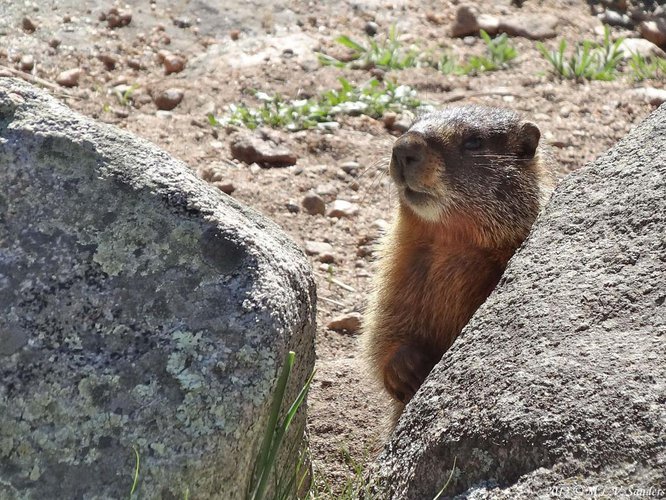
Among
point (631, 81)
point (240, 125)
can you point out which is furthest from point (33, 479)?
point (631, 81)

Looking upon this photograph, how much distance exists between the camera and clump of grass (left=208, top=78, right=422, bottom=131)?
5926mm

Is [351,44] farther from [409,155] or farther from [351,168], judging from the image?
[409,155]

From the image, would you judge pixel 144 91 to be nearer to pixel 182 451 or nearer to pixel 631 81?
pixel 631 81

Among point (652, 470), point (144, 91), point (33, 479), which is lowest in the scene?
point (144, 91)

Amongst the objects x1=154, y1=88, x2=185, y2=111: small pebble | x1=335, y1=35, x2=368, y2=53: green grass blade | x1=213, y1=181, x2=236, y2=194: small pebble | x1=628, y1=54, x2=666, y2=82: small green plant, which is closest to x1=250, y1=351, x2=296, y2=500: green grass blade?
x1=213, y1=181, x2=236, y2=194: small pebble

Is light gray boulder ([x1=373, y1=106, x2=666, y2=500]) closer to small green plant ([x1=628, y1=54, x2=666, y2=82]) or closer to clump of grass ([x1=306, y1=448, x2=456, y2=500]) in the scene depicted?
clump of grass ([x1=306, y1=448, x2=456, y2=500])

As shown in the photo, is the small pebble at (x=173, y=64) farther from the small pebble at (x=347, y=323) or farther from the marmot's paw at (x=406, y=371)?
the marmot's paw at (x=406, y=371)

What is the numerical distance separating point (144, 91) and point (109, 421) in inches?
159

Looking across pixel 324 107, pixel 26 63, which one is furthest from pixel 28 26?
pixel 324 107

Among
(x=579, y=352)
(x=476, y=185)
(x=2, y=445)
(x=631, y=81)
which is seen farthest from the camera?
(x=631, y=81)

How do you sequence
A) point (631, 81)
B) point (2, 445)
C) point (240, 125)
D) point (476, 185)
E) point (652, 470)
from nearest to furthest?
point (652, 470), point (2, 445), point (476, 185), point (240, 125), point (631, 81)

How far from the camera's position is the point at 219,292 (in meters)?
2.50

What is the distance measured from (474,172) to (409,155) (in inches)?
11.6

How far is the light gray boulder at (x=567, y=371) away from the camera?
2189 mm
